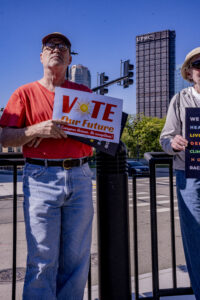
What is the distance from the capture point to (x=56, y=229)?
2.02 metres

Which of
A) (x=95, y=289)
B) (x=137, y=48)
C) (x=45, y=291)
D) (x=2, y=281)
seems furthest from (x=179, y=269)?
(x=137, y=48)

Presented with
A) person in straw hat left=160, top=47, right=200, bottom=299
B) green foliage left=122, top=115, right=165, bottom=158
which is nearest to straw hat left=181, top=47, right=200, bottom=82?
person in straw hat left=160, top=47, right=200, bottom=299

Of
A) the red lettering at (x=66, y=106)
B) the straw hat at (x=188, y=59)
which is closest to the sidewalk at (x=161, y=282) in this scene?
the red lettering at (x=66, y=106)

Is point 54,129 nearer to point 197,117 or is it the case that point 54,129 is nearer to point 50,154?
point 50,154

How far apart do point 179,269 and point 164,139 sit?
9.26 feet

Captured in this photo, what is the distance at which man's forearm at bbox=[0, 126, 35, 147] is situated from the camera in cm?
196

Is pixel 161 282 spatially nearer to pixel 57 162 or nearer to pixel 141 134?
pixel 57 162

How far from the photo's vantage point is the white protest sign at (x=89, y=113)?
79.1 inches

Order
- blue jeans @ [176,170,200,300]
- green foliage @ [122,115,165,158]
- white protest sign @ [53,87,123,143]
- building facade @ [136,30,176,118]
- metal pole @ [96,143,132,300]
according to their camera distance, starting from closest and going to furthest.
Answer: white protest sign @ [53,87,123,143]
blue jeans @ [176,170,200,300]
metal pole @ [96,143,132,300]
green foliage @ [122,115,165,158]
building facade @ [136,30,176,118]

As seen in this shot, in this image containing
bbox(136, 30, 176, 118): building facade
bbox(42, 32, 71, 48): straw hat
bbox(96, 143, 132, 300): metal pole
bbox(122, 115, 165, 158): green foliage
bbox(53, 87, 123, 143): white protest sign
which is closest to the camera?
bbox(53, 87, 123, 143): white protest sign

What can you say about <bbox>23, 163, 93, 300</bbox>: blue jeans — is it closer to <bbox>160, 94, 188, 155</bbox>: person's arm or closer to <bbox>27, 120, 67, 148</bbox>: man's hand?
<bbox>27, 120, 67, 148</bbox>: man's hand

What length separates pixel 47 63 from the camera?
7.00 feet

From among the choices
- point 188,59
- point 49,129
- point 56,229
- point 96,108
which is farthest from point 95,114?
point 188,59

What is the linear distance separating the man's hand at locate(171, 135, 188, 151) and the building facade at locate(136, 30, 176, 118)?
11109cm
